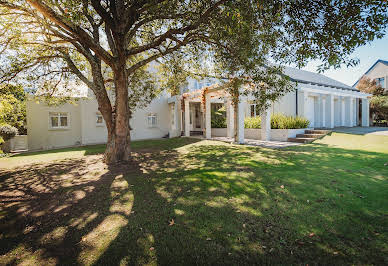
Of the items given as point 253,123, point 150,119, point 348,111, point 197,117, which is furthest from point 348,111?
point 150,119

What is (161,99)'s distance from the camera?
1973 centimetres

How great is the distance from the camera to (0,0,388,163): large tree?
433 centimetres

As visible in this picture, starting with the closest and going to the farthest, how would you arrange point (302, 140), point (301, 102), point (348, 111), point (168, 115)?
1. point (302, 140)
2. point (301, 102)
3. point (348, 111)
4. point (168, 115)

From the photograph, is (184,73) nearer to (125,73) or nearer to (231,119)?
(125,73)

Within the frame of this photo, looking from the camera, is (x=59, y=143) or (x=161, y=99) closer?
(x=59, y=143)

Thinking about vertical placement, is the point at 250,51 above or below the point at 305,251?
above

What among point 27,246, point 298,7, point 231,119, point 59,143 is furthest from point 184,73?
point 59,143

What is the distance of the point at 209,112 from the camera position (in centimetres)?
1480

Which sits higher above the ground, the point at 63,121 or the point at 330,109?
the point at 330,109

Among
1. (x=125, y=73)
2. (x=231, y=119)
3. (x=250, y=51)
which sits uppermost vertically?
(x=250, y=51)

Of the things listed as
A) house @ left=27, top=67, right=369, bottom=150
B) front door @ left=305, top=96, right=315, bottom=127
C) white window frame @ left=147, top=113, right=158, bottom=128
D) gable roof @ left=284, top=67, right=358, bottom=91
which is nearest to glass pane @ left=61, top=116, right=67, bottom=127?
house @ left=27, top=67, right=369, bottom=150

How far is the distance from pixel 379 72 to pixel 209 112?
30.9 meters

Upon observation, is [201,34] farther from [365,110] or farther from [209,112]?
[365,110]

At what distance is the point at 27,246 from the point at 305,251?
154 inches
